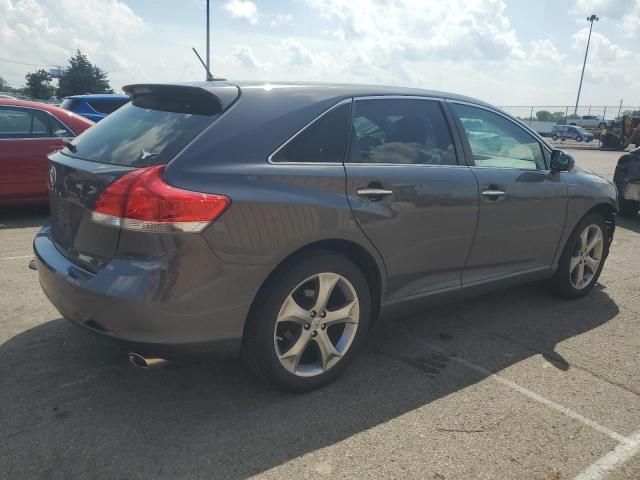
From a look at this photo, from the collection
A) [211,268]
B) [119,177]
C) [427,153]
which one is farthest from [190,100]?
[427,153]

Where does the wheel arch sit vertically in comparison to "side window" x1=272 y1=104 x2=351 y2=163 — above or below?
below

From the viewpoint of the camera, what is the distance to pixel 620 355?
3.70 metres

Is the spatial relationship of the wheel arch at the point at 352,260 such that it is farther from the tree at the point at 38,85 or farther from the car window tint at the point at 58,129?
the tree at the point at 38,85

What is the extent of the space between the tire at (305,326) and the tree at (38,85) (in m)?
70.1

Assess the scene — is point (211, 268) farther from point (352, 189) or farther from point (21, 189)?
point (21, 189)

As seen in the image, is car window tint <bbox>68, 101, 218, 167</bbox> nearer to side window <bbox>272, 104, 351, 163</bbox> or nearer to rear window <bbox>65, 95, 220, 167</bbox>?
rear window <bbox>65, 95, 220, 167</bbox>

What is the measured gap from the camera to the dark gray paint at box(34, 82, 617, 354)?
8.00 feet

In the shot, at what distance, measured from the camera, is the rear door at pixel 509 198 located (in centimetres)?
371

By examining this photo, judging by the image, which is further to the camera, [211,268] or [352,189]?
[352,189]

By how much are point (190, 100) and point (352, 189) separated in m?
0.95

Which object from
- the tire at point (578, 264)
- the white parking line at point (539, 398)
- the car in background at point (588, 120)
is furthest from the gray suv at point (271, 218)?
the car in background at point (588, 120)

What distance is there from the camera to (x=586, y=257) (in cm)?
473

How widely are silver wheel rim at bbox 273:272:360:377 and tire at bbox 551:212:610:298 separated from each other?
2.33 metres

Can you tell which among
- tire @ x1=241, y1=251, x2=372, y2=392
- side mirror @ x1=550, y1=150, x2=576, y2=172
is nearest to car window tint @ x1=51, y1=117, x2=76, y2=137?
tire @ x1=241, y1=251, x2=372, y2=392
